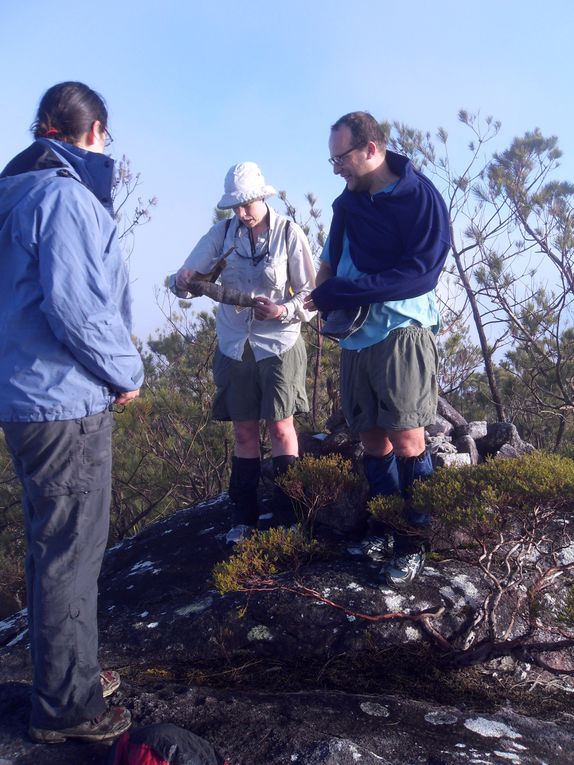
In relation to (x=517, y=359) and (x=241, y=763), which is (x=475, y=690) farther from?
(x=517, y=359)

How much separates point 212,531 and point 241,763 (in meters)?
2.10

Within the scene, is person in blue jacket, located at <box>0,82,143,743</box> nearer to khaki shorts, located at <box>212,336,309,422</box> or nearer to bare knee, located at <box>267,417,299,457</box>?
khaki shorts, located at <box>212,336,309,422</box>

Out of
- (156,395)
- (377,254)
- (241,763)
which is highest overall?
(377,254)

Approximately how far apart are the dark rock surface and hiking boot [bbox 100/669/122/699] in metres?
0.03

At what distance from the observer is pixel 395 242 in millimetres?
3439

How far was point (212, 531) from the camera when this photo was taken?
4.34m

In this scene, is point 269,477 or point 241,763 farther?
point 269,477

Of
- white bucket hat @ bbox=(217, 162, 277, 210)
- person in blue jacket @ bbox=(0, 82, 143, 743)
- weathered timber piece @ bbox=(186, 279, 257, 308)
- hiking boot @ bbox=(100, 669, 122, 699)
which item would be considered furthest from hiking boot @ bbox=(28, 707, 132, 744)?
white bucket hat @ bbox=(217, 162, 277, 210)

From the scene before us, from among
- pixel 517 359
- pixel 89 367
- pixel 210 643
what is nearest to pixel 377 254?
pixel 89 367

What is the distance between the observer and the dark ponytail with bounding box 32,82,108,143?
2.51 meters

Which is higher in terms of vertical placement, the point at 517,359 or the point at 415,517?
the point at 517,359

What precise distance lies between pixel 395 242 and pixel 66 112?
1595mm

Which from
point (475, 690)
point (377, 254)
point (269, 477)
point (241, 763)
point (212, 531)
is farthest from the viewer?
point (269, 477)

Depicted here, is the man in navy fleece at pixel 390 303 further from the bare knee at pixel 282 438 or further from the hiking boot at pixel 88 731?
the hiking boot at pixel 88 731
